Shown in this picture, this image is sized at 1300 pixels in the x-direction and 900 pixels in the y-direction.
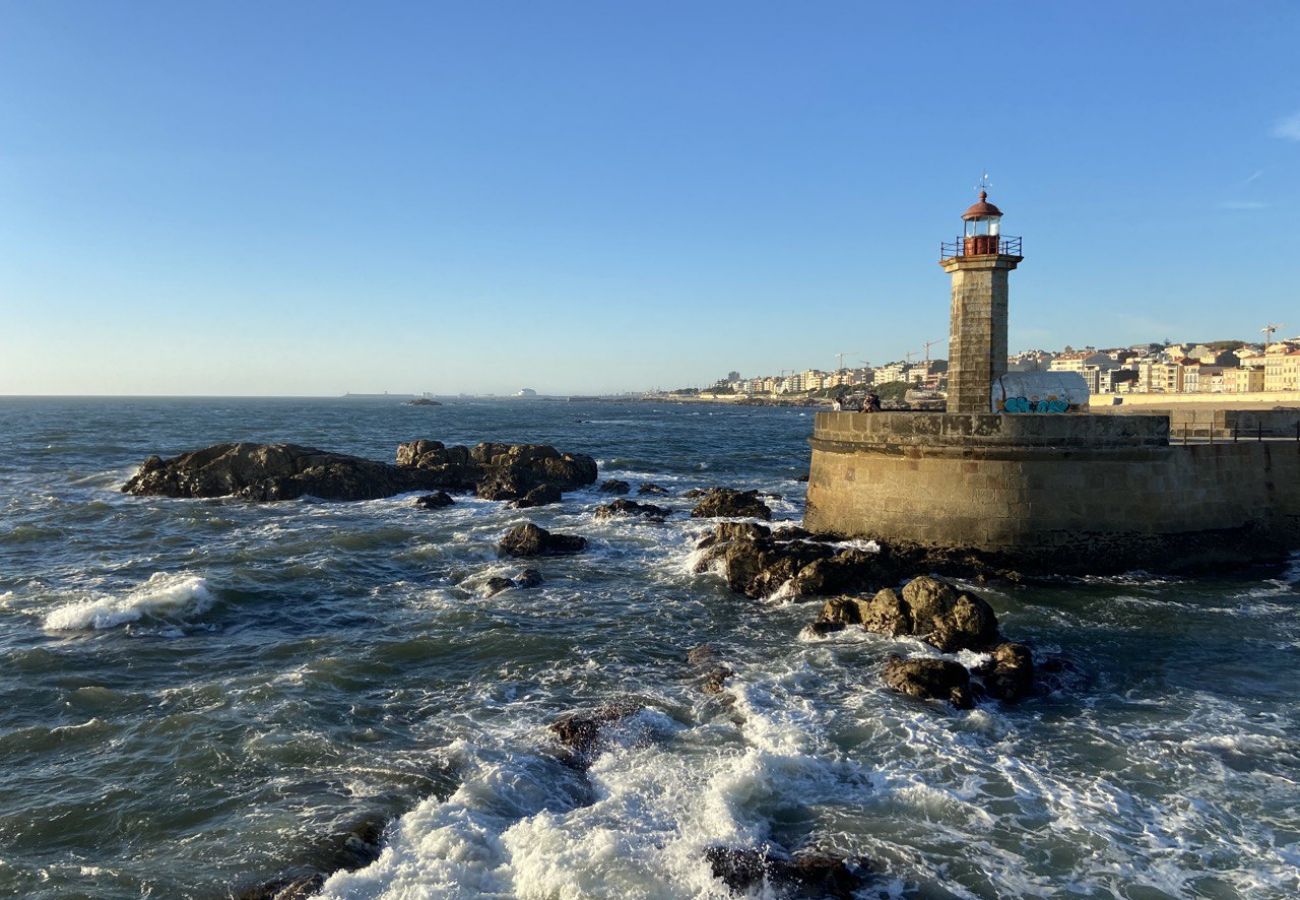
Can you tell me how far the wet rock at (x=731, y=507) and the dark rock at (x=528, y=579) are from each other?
817 cm

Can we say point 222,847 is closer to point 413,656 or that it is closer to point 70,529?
point 413,656

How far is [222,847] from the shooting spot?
6785 millimetres

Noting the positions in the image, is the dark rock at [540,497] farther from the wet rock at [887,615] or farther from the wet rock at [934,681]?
the wet rock at [934,681]

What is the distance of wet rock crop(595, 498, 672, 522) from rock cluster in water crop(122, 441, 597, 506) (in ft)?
11.0

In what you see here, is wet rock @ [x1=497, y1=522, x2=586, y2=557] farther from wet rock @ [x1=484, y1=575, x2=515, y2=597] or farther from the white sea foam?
the white sea foam

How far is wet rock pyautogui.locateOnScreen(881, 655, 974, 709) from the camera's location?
32.5ft

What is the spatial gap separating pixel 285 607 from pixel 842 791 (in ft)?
34.5

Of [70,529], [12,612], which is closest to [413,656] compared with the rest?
[12,612]

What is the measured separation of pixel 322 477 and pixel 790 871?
24845 mm

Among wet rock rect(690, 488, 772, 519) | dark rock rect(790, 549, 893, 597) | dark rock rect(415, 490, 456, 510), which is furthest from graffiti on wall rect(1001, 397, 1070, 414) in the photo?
dark rock rect(415, 490, 456, 510)

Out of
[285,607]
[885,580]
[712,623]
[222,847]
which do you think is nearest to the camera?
[222,847]

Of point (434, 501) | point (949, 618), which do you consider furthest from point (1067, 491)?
point (434, 501)

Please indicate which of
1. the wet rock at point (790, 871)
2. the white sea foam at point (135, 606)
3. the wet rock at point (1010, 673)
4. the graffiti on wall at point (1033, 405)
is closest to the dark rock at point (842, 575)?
the wet rock at point (1010, 673)

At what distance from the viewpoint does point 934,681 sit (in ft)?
33.1
